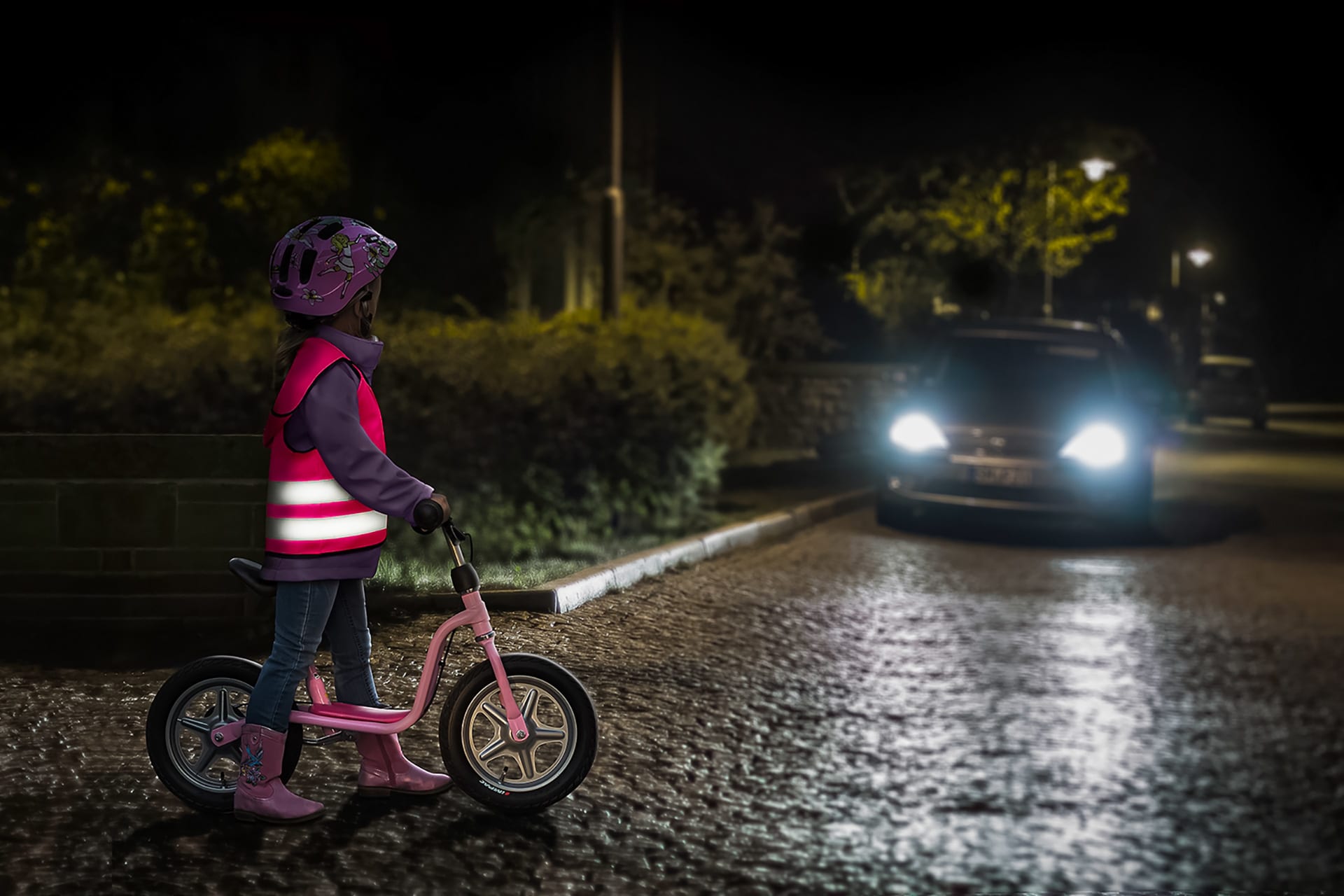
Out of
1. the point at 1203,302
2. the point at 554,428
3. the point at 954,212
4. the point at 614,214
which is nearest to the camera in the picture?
the point at 554,428

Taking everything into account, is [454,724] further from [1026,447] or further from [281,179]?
[281,179]

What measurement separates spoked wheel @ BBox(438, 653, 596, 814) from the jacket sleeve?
615 mm

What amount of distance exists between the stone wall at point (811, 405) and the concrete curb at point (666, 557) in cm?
836

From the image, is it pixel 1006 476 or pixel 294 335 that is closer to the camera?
pixel 294 335

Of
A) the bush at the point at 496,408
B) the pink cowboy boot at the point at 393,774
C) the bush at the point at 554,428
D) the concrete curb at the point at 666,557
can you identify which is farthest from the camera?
the bush at the point at 554,428

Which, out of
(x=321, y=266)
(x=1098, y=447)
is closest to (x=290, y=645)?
(x=321, y=266)

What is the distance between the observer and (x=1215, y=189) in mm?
74500

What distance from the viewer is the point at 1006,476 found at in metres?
12.7

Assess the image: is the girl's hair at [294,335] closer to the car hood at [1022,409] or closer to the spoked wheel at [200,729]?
the spoked wheel at [200,729]

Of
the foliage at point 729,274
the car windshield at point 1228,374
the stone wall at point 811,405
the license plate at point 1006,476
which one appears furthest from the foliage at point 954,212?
the license plate at point 1006,476

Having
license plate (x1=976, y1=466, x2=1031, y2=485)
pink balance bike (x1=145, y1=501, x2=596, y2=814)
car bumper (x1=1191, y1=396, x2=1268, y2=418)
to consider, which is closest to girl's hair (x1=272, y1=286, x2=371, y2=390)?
pink balance bike (x1=145, y1=501, x2=596, y2=814)

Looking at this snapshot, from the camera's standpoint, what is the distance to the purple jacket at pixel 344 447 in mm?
4582

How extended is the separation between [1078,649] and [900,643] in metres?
0.88

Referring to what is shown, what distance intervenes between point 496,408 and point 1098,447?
4.76 meters
